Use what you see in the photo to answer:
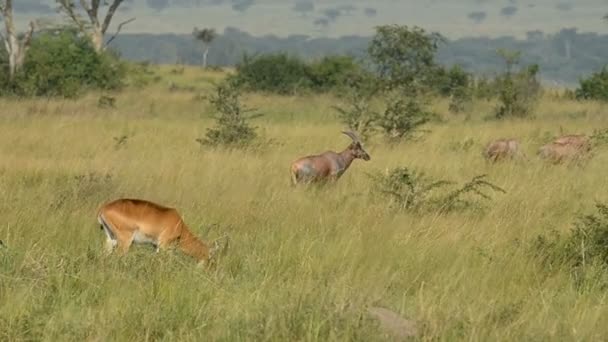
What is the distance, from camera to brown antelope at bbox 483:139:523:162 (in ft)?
38.9

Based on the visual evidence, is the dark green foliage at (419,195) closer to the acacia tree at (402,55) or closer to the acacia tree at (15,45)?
the acacia tree at (402,55)

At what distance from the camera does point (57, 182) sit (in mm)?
8680

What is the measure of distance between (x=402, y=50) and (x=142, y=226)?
20300mm

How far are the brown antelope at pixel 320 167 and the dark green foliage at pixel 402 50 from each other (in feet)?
49.0

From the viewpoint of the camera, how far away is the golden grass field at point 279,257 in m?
3.88

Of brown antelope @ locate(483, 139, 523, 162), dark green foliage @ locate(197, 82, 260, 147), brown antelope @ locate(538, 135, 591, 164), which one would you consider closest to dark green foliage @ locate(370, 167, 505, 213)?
brown antelope @ locate(483, 139, 523, 162)

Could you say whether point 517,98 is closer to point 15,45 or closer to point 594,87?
point 594,87

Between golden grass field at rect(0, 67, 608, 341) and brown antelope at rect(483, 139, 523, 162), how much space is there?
1.24ft

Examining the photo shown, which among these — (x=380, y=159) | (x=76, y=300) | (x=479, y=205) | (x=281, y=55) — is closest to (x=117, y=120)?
(x=380, y=159)

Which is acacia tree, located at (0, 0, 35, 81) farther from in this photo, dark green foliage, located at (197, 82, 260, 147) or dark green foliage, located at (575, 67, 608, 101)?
dark green foliage, located at (575, 67, 608, 101)

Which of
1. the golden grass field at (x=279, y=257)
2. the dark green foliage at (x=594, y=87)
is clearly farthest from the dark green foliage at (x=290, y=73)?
the golden grass field at (x=279, y=257)

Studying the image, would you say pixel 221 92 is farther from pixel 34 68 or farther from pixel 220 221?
pixel 34 68

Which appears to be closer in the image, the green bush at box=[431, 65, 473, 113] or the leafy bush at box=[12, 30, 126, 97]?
the leafy bush at box=[12, 30, 126, 97]

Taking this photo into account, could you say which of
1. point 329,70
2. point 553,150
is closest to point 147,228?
point 553,150
